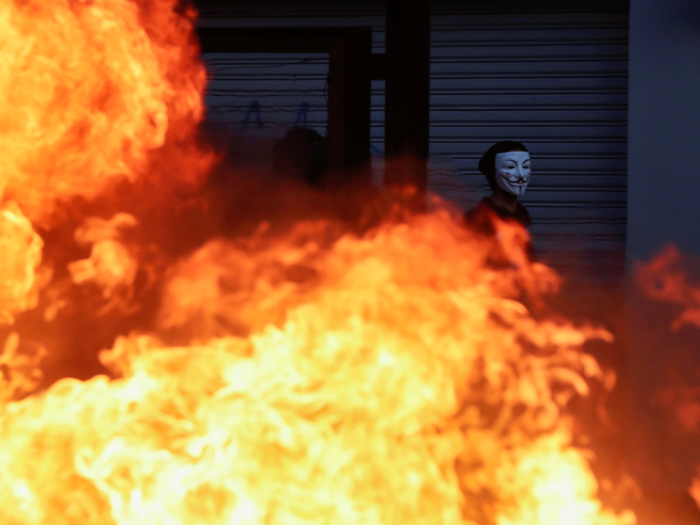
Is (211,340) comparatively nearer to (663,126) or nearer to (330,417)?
(330,417)

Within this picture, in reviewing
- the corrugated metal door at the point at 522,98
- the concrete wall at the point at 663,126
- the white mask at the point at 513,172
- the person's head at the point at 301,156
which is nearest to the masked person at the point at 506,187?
the white mask at the point at 513,172

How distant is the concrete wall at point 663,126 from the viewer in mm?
5910

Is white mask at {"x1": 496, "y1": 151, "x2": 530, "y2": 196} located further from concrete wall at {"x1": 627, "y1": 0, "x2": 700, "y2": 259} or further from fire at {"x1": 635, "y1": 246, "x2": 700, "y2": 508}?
fire at {"x1": 635, "y1": 246, "x2": 700, "y2": 508}

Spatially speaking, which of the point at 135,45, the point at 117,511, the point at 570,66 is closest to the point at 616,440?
the point at 570,66

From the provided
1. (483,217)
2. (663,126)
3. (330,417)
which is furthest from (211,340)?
(663,126)

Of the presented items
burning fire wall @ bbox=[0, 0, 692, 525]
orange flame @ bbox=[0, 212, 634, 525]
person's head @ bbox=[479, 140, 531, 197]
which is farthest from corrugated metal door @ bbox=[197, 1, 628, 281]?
orange flame @ bbox=[0, 212, 634, 525]

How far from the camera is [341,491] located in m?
3.54

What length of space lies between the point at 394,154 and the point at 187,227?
142cm

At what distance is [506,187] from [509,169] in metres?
0.09

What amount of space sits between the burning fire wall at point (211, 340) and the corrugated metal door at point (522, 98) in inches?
61.9

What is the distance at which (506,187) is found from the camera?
4.42 m

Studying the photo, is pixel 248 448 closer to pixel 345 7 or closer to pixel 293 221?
pixel 293 221

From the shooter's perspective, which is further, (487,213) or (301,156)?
(301,156)

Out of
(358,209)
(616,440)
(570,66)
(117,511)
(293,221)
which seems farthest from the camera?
(570,66)
